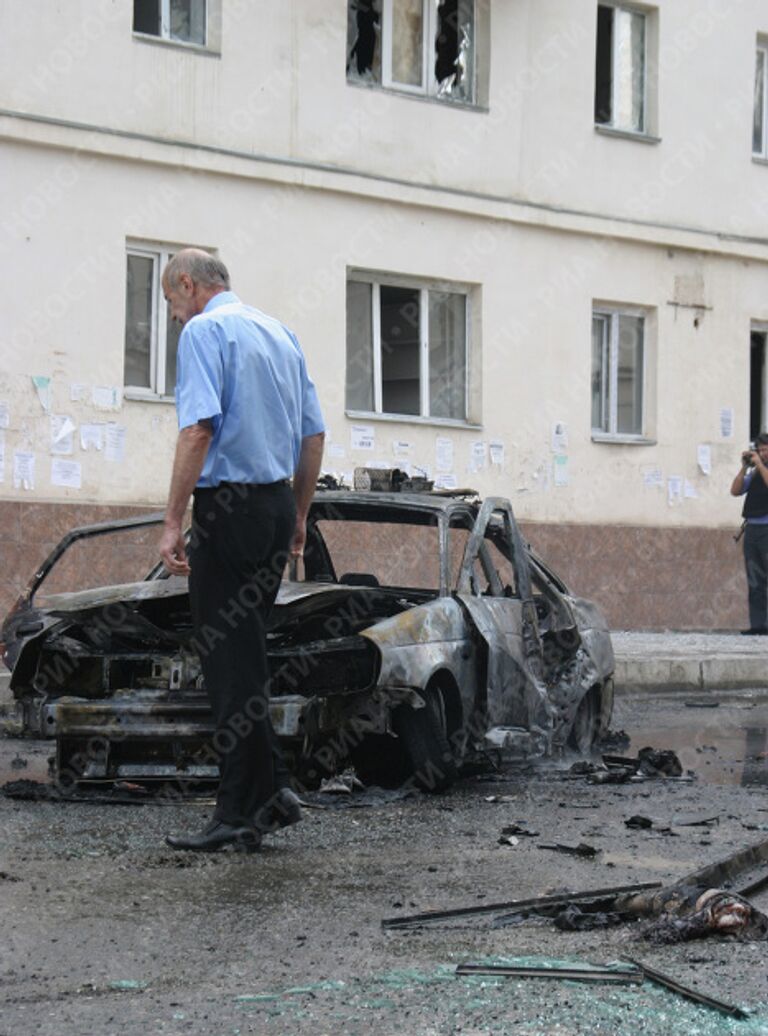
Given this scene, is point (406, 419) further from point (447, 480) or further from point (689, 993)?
point (689, 993)

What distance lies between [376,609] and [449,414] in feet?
35.7

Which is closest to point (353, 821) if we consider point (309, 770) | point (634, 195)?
point (309, 770)

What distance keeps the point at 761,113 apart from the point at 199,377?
673 inches

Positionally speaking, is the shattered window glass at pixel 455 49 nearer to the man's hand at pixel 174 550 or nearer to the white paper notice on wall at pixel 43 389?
the white paper notice on wall at pixel 43 389

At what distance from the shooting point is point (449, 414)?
1948 cm

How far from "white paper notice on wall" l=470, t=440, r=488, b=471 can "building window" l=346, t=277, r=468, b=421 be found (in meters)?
0.34

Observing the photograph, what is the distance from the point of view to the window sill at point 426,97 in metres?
18.7

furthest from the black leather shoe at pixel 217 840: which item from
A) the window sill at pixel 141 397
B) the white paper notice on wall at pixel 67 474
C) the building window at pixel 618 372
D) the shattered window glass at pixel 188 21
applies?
the building window at pixel 618 372

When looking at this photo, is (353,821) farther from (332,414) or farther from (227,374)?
(332,414)

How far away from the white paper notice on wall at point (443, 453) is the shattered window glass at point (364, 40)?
11.3ft

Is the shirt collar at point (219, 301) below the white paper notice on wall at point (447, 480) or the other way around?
the other way around

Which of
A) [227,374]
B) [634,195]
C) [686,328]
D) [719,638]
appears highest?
[634,195]

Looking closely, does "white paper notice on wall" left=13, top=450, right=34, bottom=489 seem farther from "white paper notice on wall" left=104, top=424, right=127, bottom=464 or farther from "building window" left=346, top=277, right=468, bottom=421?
"building window" left=346, top=277, right=468, bottom=421

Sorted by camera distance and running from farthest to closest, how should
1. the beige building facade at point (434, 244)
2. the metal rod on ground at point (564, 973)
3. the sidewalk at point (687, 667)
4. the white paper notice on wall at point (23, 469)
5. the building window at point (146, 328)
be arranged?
1. the building window at point (146, 328)
2. the beige building facade at point (434, 244)
3. the white paper notice on wall at point (23, 469)
4. the sidewalk at point (687, 667)
5. the metal rod on ground at point (564, 973)
